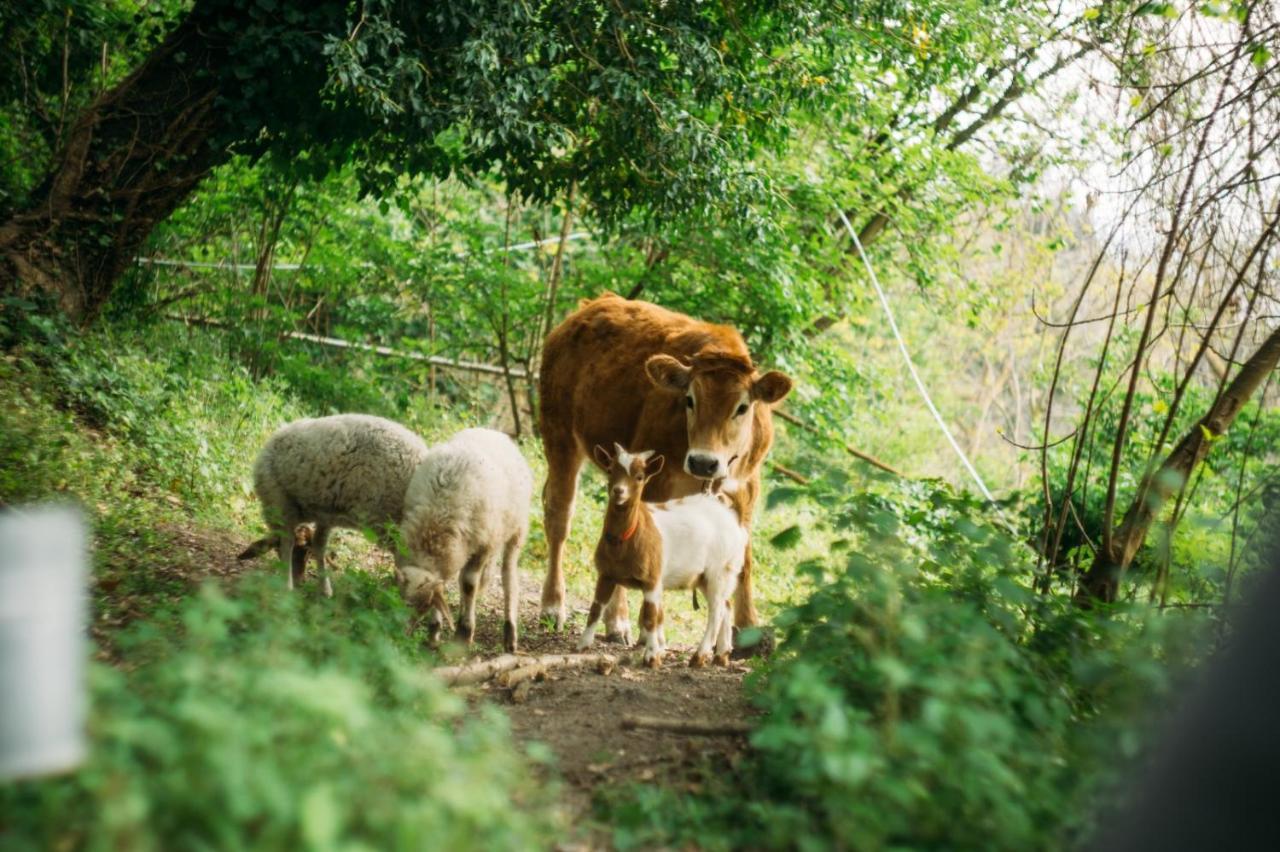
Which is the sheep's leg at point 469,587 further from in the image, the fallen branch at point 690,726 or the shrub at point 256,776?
the shrub at point 256,776

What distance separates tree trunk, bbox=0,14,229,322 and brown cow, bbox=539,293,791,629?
3376 mm

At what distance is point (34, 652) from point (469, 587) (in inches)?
178

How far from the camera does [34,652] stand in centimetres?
215

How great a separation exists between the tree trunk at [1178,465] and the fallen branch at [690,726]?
7.22ft

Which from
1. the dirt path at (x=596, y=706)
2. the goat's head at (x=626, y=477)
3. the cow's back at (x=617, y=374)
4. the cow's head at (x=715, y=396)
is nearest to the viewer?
the dirt path at (x=596, y=706)

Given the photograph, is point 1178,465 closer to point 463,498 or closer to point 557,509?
point 463,498

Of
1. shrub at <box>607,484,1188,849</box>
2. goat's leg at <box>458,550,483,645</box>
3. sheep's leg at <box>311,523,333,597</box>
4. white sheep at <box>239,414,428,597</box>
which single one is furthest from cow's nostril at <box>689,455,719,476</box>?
sheep's leg at <box>311,523,333,597</box>

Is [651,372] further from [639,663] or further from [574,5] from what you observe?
[574,5]

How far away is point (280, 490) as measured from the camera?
7.04 metres

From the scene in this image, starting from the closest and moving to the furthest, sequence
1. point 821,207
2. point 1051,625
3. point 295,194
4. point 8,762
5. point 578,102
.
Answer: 1. point 8,762
2. point 1051,625
3. point 578,102
4. point 821,207
5. point 295,194

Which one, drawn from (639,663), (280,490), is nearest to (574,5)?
(280,490)

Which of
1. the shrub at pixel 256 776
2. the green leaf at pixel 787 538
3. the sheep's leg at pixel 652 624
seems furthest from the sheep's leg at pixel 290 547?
the shrub at pixel 256 776

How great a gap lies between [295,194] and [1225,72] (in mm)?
10378

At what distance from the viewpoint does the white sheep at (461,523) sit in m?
6.19
